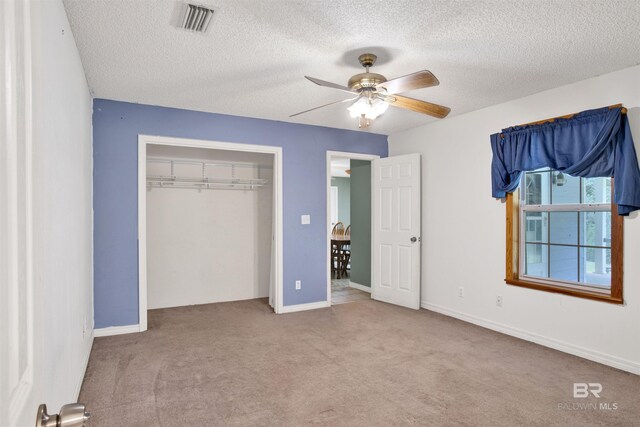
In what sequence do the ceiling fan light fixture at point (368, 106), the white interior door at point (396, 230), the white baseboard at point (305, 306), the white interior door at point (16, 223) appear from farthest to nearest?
1. the white interior door at point (396, 230)
2. the white baseboard at point (305, 306)
3. the ceiling fan light fixture at point (368, 106)
4. the white interior door at point (16, 223)

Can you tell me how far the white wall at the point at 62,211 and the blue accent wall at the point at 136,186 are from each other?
28.5 inches

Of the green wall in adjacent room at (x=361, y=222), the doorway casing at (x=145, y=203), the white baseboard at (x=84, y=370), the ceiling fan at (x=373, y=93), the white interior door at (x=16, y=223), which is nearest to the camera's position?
the white interior door at (x=16, y=223)

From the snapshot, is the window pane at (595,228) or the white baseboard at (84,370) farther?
the window pane at (595,228)

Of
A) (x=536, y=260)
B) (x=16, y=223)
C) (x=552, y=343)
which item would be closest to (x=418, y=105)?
(x=536, y=260)

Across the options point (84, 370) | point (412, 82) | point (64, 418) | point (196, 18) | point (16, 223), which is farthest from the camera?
point (84, 370)

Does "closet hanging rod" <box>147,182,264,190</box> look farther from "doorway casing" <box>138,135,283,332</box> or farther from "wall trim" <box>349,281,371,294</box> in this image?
"wall trim" <box>349,281,371,294</box>

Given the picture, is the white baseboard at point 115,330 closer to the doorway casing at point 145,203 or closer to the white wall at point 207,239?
the doorway casing at point 145,203

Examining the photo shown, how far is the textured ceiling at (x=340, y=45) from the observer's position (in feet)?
7.29

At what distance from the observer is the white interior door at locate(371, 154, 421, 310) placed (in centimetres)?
492

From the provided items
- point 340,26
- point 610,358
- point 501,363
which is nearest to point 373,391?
point 501,363

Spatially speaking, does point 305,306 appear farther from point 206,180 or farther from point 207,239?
point 206,180

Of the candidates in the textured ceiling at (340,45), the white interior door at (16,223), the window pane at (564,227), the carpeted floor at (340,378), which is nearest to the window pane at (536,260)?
the window pane at (564,227)

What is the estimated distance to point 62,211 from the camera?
211 centimetres

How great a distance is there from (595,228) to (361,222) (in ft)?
10.7
